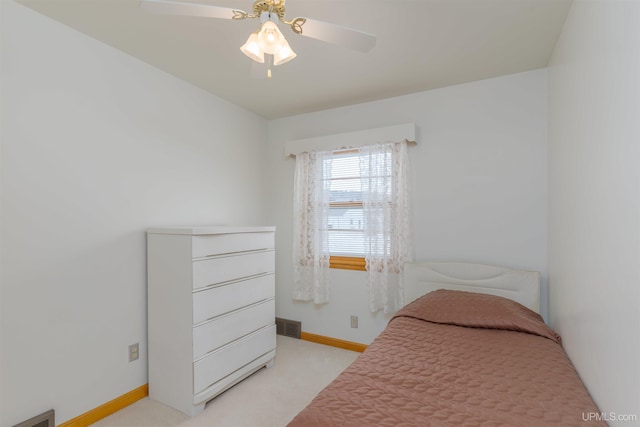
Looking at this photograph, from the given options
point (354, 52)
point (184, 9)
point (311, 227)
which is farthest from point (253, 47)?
point (311, 227)

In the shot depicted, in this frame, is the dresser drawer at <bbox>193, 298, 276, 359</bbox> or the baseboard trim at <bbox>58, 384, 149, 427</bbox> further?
the dresser drawer at <bbox>193, 298, 276, 359</bbox>

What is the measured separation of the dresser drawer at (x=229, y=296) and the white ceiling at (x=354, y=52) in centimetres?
171

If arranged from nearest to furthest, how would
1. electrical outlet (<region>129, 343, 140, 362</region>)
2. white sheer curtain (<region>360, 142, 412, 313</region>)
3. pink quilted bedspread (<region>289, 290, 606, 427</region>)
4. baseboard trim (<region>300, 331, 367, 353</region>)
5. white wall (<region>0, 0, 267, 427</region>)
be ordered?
pink quilted bedspread (<region>289, 290, 606, 427</region>) → white wall (<region>0, 0, 267, 427</region>) → electrical outlet (<region>129, 343, 140, 362</region>) → white sheer curtain (<region>360, 142, 412, 313</region>) → baseboard trim (<region>300, 331, 367, 353</region>)

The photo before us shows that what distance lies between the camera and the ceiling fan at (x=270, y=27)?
1203 mm

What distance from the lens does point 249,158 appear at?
3.36 m

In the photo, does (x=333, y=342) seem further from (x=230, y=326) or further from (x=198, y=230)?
(x=198, y=230)

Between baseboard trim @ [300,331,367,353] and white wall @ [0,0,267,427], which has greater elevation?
white wall @ [0,0,267,427]

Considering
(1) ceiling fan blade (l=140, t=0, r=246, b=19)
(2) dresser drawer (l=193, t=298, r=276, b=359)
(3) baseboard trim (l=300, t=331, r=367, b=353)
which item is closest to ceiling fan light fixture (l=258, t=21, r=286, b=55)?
(1) ceiling fan blade (l=140, t=0, r=246, b=19)

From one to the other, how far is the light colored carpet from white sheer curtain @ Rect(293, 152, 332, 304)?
0.62 meters

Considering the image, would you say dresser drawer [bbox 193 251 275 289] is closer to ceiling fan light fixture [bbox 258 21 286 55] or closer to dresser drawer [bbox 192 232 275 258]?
dresser drawer [bbox 192 232 275 258]

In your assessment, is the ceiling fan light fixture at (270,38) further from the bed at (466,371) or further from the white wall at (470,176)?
the white wall at (470,176)

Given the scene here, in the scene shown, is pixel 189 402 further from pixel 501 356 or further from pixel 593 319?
pixel 593 319

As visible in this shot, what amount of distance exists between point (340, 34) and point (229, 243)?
5.35 ft

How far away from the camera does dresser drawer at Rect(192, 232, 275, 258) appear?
2068mm
